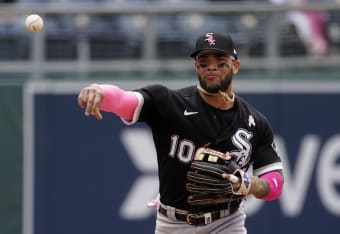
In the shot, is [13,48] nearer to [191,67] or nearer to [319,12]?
[191,67]

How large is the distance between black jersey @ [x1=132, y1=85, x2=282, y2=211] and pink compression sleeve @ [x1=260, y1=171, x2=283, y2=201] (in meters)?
0.16

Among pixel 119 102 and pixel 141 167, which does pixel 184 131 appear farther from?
pixel 141 167

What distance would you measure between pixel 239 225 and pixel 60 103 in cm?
298

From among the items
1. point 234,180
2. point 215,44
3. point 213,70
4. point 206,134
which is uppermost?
point 215,44

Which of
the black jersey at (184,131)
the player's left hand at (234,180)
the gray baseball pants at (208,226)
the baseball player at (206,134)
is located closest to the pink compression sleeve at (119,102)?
the baseball player at (206,134)

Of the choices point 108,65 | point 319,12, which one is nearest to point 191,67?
point 108,65

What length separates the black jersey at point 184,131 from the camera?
4.82 metres

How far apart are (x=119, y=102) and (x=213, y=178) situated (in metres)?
0.63

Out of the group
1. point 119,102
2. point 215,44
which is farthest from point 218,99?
point 119,102

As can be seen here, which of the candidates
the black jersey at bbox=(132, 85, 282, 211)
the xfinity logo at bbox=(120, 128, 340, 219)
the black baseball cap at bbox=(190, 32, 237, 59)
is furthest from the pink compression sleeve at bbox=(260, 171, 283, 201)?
the xfinity logo at bbox=(120, 128, 340, 219)

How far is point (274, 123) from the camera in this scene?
7637mm

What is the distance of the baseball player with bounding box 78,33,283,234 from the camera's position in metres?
4.75

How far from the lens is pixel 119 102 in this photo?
4516 mm

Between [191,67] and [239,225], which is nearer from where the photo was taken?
[239,225]
